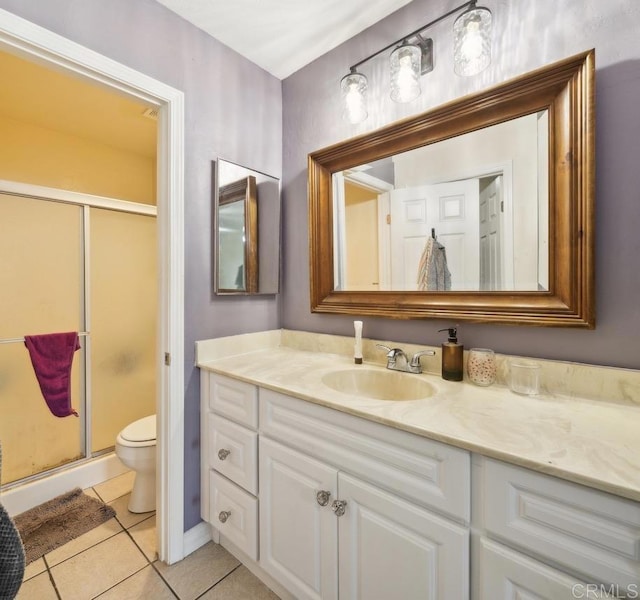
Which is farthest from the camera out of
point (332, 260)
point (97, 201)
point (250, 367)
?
point (97, 201)

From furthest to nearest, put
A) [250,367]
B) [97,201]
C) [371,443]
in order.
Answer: [97,201] → [250,367] → [371,443]

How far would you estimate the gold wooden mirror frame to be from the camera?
942mm

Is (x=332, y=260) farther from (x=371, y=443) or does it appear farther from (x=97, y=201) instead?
(x=97, y=201)

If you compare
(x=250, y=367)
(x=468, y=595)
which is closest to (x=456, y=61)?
(x=250, y=367)

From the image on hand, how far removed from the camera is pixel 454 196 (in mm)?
1223

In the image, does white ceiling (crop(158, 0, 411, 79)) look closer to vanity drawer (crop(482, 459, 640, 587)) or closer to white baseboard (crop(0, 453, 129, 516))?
vanity drawer (crop(482, 459, 640, 587))

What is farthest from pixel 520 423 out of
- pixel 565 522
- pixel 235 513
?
pixel 235 513

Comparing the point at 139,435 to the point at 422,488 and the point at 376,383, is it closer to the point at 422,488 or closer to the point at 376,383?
the point at 376,383

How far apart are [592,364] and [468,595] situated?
729mm

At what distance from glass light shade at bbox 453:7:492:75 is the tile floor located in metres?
2.07

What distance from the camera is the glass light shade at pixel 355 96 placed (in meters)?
1.39

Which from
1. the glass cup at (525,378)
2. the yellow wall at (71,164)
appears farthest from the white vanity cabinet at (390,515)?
the yellow wall at (71,164)

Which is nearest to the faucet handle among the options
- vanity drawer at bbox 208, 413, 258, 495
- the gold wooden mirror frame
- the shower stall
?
the gold wooden mirror frame

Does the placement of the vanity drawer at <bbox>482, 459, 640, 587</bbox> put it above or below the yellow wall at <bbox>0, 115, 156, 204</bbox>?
below
